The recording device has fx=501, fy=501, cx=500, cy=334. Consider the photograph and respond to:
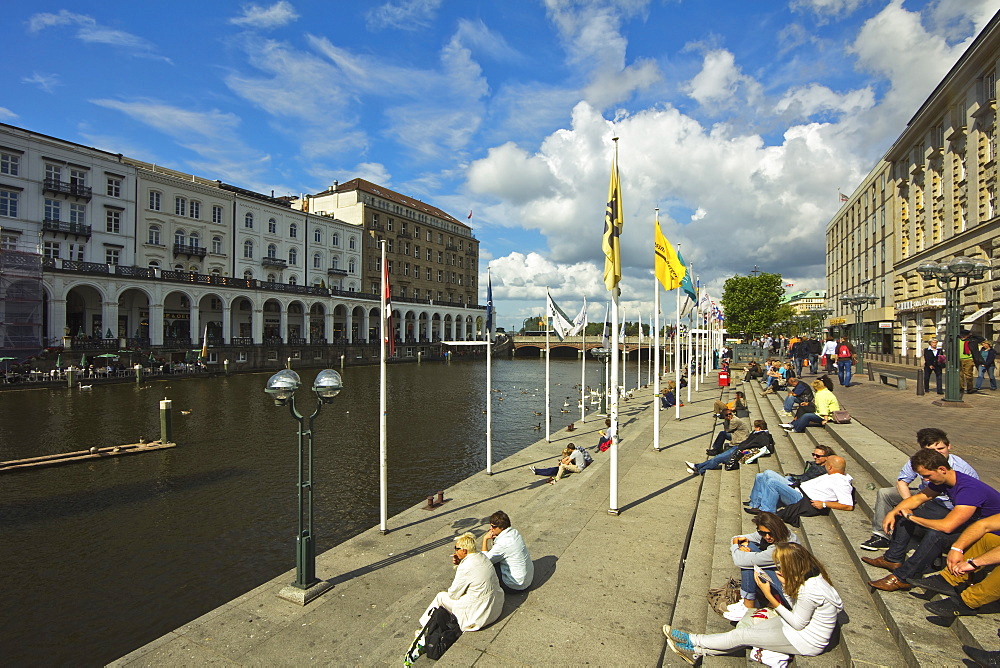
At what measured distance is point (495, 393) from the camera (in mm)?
37438

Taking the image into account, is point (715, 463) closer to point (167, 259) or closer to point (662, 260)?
point (662, 260)

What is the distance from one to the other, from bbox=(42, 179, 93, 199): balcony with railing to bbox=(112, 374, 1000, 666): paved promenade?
49767mm

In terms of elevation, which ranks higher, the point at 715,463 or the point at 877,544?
the point at 877,544

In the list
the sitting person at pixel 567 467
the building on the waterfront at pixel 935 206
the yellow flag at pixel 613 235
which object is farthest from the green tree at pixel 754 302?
the yellow flag at pixel 613 235

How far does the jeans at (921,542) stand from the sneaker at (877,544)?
13.7 inches

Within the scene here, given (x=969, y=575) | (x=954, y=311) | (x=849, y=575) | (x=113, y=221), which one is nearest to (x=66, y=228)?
(x=113, y=221)

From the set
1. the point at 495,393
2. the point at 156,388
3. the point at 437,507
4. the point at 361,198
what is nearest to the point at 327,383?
the point at 437,507

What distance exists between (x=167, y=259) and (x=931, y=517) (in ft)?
198

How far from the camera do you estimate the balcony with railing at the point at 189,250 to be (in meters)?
51.3

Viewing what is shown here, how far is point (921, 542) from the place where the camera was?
4965mm

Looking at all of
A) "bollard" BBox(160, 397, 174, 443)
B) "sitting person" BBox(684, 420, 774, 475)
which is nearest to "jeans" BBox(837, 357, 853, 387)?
"sitting person" BBox(684, 420, 774, 475)

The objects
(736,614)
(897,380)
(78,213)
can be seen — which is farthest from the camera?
(78,213)

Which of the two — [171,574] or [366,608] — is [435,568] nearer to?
[366,608]

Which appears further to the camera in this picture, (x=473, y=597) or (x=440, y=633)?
(x=473, y=597)
